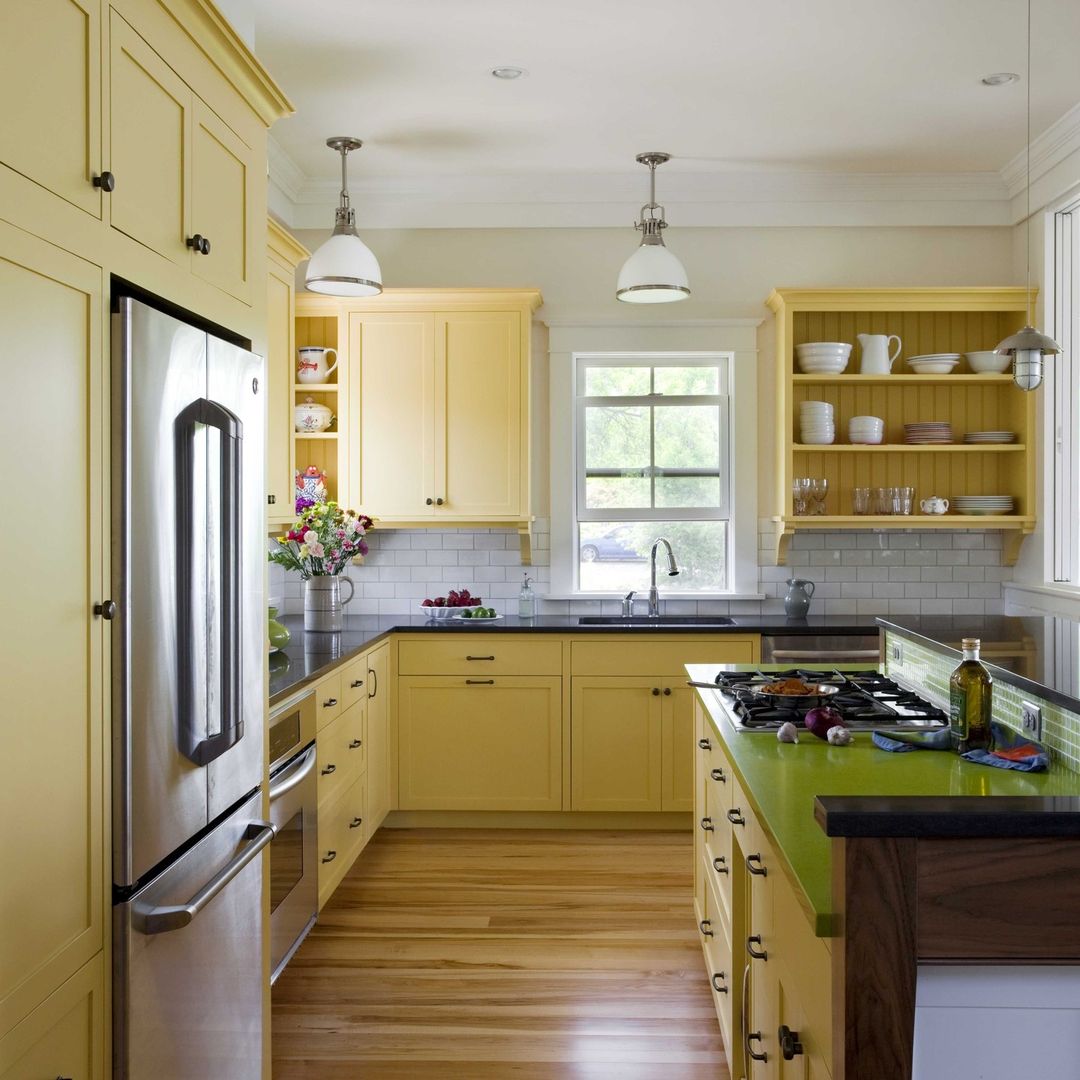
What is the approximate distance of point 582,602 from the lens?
5133mm

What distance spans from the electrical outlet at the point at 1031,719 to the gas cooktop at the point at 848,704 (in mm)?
219

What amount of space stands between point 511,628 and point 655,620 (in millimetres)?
751

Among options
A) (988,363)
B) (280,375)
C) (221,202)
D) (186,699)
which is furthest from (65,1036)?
(988,363)

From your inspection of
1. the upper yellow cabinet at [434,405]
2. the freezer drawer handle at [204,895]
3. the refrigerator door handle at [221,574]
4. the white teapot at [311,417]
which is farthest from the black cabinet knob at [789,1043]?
the white teapot at [311,417]

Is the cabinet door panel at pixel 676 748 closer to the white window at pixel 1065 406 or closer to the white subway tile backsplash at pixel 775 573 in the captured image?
the white subway tile backsplash at pixel 775 573

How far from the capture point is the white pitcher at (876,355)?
187 inches

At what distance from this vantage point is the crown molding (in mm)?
4910

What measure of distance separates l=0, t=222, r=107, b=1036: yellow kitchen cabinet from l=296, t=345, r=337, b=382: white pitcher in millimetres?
3201

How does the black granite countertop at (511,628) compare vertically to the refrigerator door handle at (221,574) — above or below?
below

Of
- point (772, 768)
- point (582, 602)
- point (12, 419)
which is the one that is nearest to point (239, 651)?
point (12, 419)

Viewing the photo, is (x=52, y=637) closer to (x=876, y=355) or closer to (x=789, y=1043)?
(x=789, y=1043)

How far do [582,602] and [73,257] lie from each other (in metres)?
3.76

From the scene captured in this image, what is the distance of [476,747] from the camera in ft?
15.1

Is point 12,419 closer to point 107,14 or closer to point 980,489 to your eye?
point 107,14
